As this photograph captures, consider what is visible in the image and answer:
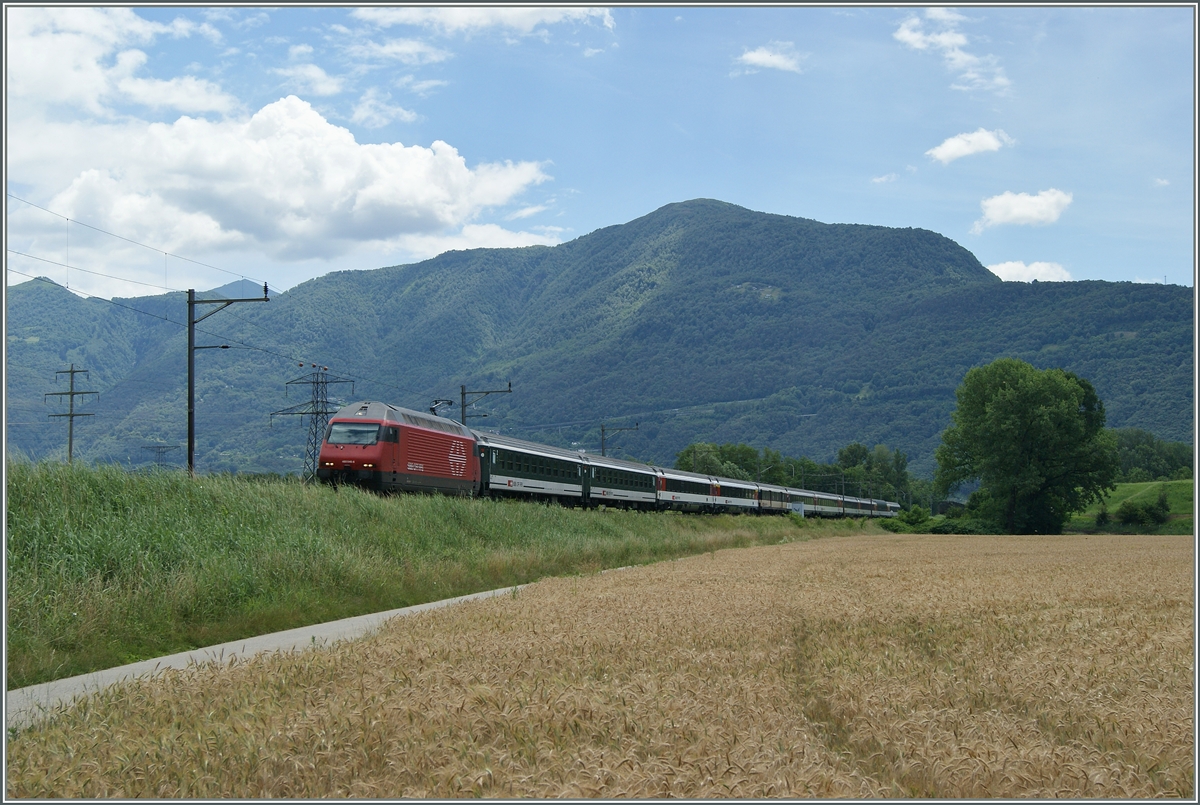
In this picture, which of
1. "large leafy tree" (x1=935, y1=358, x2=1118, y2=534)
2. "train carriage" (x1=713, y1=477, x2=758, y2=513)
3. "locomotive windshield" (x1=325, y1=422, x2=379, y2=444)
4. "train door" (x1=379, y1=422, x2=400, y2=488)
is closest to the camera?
"train door" (x1=379, y1=422, x2=400, y2=488)

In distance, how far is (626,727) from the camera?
4926mm

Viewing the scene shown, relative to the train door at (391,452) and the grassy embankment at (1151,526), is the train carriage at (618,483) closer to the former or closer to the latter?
the train door at (391,452)

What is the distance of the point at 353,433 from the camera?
1304 inches

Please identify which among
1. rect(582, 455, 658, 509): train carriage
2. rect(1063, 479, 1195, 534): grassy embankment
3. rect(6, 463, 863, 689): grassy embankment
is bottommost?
rect(1063, 479, 1195, 534): grassy embankment

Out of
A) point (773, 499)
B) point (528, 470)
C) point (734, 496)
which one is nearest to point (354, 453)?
point (528, 470)

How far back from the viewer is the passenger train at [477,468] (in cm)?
3262

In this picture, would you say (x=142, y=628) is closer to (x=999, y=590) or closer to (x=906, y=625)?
(x=906, y=625)

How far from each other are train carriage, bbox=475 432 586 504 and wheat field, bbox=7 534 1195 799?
3251cm

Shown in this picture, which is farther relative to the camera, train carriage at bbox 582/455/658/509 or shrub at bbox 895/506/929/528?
shrub at bbox 895/506/929/528

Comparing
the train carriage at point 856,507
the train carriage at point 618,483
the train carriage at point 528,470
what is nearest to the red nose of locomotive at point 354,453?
the train carriage at point 528,470

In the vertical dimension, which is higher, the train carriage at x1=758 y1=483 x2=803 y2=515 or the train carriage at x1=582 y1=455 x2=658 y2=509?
the train carriage at x1=582 y1=455 x2=658 y2=509

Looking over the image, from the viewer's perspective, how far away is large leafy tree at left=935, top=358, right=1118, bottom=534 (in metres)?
74.7

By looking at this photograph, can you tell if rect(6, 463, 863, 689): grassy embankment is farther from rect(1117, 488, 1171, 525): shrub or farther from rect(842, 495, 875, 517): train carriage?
rect(842, 495, 875, 517): train carriage

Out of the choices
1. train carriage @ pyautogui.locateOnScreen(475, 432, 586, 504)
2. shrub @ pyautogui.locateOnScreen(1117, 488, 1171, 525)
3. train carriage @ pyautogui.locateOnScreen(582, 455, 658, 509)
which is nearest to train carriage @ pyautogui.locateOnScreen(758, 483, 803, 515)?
train carriage @ pyautogui.locateOnScreen(582, 455, 658, 509)
